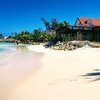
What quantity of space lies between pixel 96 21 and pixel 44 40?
101 ft

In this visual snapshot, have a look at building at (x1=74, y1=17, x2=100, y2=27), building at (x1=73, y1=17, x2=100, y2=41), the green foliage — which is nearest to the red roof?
building at (x1=74, y1=17, x2=100, y2=27)

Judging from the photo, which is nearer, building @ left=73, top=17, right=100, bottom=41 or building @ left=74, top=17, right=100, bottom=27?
building @ left=73, top=17, right=100, bottom=41

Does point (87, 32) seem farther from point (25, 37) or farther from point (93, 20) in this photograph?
point (25, 37)

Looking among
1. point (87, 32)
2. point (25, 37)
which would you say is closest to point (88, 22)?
point (87, 32)

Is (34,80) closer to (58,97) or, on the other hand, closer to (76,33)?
(58,97)

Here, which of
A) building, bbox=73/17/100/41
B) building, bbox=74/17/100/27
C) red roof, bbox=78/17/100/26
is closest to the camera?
building, bbox=73/17/100/41

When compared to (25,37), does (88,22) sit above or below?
above

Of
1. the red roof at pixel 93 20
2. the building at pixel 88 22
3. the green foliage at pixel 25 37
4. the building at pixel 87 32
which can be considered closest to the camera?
the building at pixel 87 32

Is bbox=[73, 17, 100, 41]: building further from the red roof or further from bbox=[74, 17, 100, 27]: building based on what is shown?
the red roof

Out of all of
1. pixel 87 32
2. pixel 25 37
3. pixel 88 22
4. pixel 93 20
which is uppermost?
pixel 93 20

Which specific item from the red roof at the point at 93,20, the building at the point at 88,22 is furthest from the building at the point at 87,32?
the red roof at the point at 93,20

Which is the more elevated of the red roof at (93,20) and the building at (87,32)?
the red roof at (93,20)

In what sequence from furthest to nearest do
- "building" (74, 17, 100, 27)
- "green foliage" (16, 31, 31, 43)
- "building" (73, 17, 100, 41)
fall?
"green foliage" (16, 31, 31, 43) < "building" (74, 17, 100, 27) < "building" (73, 17, 100, 41)

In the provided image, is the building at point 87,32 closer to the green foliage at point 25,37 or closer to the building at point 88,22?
the building at point 88,22
